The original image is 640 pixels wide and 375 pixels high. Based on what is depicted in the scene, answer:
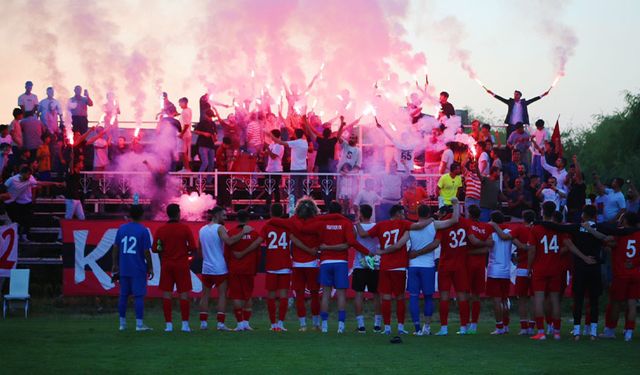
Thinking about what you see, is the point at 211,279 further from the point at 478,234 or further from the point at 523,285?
the point at 523,285

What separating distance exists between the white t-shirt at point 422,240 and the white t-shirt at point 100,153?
35.7ft

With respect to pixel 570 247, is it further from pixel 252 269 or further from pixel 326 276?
pixel 252 269

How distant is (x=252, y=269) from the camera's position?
727 inches

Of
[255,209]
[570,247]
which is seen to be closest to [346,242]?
[570,247]

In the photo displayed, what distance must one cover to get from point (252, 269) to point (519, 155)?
1013 cm

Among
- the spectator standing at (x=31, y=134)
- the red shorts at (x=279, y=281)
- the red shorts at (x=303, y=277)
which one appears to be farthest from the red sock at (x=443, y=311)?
the spectator standing at (x=31, y=134)

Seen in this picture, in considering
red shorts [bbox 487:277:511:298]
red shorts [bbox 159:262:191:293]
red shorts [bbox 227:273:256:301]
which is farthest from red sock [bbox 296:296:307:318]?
red shorts [bbox 487:277:511:298]

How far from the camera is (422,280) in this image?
17.8m

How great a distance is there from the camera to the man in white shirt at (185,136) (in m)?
26.2

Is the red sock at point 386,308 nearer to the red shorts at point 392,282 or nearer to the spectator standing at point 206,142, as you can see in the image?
the red shorts at point 392,282

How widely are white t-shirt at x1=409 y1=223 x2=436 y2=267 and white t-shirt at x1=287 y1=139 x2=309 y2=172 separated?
735cm

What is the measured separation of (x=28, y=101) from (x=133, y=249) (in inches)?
416

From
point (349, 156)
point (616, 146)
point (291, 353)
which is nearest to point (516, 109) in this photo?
point (349, 156)

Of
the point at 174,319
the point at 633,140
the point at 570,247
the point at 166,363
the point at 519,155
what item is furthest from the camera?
the point at 633,140
